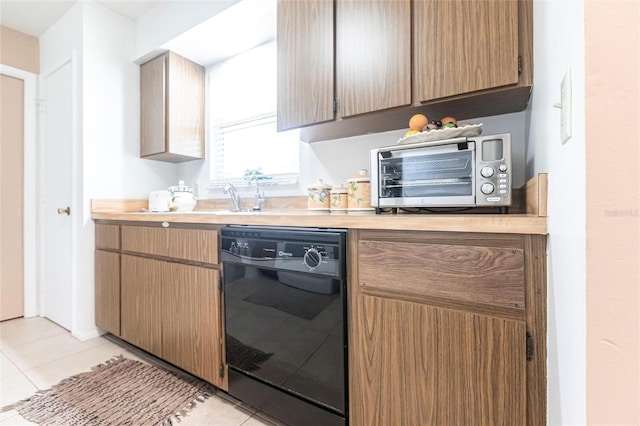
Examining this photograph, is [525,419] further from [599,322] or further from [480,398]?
[599,322]

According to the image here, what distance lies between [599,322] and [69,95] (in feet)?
10.8

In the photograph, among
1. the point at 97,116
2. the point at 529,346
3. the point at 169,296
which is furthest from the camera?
the point at 97,116

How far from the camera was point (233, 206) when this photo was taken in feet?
7.75

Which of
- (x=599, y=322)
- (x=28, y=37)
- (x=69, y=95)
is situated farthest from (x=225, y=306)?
(x=28, y=37)

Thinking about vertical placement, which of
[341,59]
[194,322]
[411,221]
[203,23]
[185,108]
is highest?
[203,23]

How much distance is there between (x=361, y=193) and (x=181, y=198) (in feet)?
5.32

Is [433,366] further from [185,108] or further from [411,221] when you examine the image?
[185,108]

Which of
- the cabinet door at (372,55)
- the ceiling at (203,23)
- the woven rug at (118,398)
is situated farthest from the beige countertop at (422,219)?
the ceiling at (203,23)

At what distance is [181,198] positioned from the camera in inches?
94.3

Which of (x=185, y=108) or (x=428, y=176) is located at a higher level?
(x=185, y=108)

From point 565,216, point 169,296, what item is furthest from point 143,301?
point 565,216

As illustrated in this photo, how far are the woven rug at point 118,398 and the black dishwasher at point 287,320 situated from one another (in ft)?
1.08

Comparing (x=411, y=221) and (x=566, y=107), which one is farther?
(x=411, y=221)

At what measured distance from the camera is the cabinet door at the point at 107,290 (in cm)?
208
